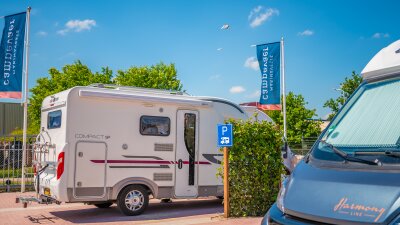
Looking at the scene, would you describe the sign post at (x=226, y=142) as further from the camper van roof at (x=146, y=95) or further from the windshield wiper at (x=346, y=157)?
the windshield wiper at (x=346, y=157)

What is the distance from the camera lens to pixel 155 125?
11320mm

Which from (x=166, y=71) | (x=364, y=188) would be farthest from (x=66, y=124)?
(x=166, y=71)

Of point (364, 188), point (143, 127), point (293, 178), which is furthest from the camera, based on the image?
point (143, 127)

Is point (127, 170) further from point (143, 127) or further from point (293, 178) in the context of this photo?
point (293, 178)

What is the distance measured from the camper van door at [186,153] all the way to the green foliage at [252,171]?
128 centimetres

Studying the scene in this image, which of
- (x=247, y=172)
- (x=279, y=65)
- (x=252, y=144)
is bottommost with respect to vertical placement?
(x=247, y=172)

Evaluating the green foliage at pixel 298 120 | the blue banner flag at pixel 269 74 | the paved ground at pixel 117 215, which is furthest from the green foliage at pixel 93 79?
the paved ground at pixel 117 215

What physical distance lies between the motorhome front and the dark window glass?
7708 millimetres

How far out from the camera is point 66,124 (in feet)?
33.4

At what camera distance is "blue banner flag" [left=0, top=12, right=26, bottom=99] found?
16234 millimetres

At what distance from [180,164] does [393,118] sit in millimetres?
8243

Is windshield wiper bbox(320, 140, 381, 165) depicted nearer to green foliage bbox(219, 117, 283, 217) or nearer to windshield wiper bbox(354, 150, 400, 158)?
windshield wiper bbox(354, 150, 400, 158)

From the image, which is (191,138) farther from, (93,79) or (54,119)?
(93,79)

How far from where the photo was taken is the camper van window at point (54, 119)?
1073 cm
